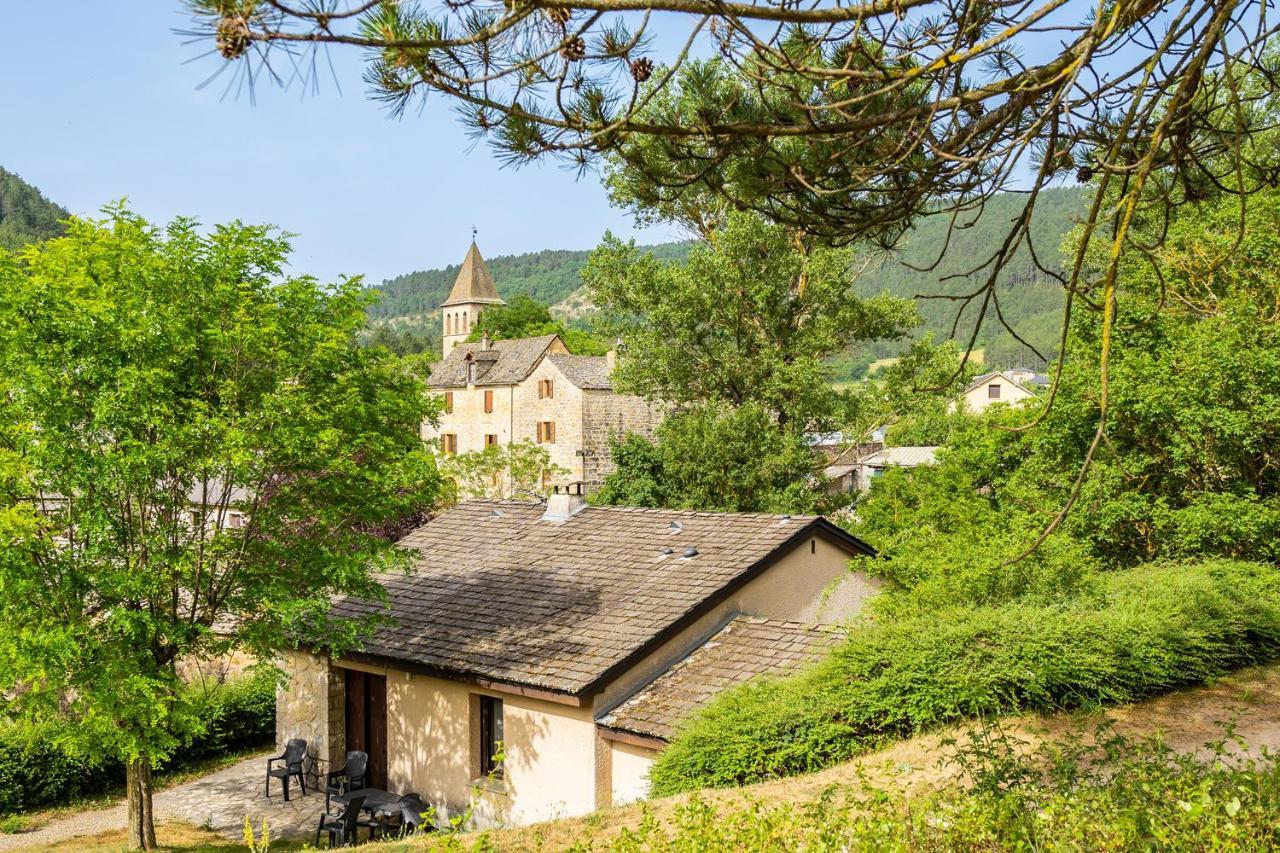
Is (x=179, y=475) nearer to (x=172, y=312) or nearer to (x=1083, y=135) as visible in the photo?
(x=172, y=312)

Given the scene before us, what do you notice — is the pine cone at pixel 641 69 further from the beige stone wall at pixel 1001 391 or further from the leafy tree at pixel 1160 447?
the beige stone wall at pixel 1001 391

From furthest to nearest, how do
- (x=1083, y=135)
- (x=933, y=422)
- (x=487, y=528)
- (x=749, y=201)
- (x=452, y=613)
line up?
(x=933, y=422) → (x=487, y=528) → (x=452, y=613) → (x=749, y=201) → (x=1083, y=135)

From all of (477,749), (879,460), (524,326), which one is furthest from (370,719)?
(524,326)

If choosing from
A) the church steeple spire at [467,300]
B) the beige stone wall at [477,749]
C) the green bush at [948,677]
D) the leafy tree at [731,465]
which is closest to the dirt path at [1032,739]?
the green bush at [948,677]

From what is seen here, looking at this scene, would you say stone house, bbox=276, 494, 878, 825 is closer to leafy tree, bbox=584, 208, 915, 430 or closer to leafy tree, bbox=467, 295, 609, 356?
leafy tree, bbox=584, 208, 915, 430

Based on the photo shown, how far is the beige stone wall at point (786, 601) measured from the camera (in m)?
12.6

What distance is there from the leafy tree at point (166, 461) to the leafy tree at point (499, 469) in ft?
79.8

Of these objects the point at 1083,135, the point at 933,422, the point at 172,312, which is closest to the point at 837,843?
the point at 1083,135

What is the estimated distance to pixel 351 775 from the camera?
14.4m

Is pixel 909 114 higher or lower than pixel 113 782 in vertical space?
higher

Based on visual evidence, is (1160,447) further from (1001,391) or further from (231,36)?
(1001,391)

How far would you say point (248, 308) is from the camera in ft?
38.4

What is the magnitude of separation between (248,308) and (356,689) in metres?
7.25

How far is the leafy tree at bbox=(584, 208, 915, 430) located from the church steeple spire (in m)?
51.5
